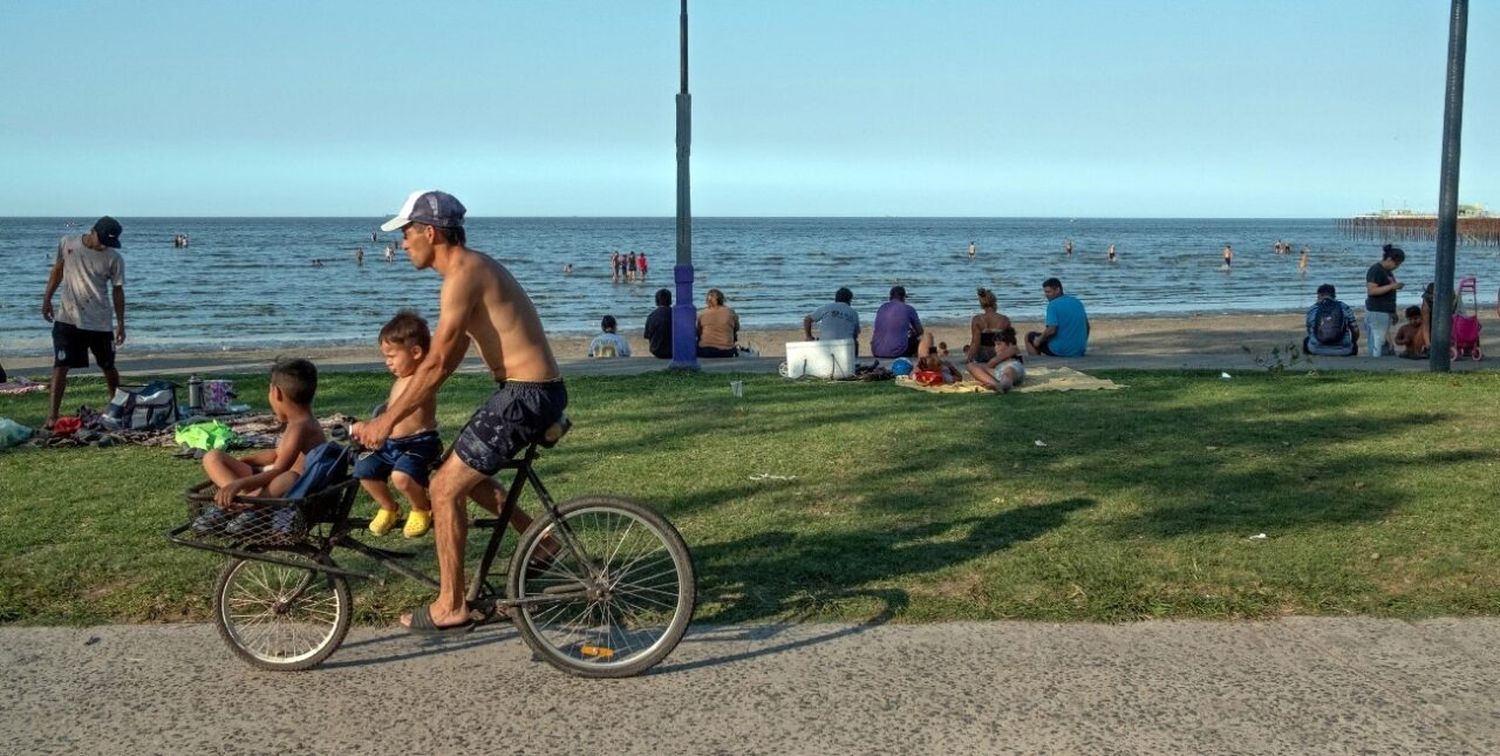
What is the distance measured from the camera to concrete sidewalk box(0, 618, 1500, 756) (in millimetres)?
4414

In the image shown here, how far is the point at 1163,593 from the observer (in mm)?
5918

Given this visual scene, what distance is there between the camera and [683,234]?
15570 millimetres

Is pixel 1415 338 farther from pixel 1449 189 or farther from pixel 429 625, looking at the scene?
pixel 429 625

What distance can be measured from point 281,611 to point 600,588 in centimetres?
120

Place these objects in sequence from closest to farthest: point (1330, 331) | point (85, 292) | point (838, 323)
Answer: point (85, 292)
point (838, 323)
point (1330, 331)

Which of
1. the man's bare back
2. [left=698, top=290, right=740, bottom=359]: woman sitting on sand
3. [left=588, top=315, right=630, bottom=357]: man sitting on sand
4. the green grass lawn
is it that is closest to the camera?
the man's bare back

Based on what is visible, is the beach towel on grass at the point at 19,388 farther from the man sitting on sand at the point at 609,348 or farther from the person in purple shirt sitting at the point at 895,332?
the person in purple shirt sitting at the point at 895,332

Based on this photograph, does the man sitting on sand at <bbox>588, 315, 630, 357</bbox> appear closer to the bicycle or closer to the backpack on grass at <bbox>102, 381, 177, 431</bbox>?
the backpack on grass at <bbox>102, 381, 177, 431</bbox>

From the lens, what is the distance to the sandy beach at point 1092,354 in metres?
16.5

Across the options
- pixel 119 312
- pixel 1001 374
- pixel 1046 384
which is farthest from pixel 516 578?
pixel 1046 384

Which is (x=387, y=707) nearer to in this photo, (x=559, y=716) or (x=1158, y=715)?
(x=559, y=716)

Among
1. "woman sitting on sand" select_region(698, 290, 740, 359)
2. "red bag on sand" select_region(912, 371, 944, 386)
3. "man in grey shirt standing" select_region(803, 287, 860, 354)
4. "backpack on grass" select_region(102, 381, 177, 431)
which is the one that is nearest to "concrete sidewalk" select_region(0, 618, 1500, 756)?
"backpack on grass" select_region(102, 381, 177, 431)

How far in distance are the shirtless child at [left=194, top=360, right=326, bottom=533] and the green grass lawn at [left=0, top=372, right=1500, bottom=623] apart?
2.32 ft

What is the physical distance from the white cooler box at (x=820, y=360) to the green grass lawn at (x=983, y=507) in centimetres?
227
